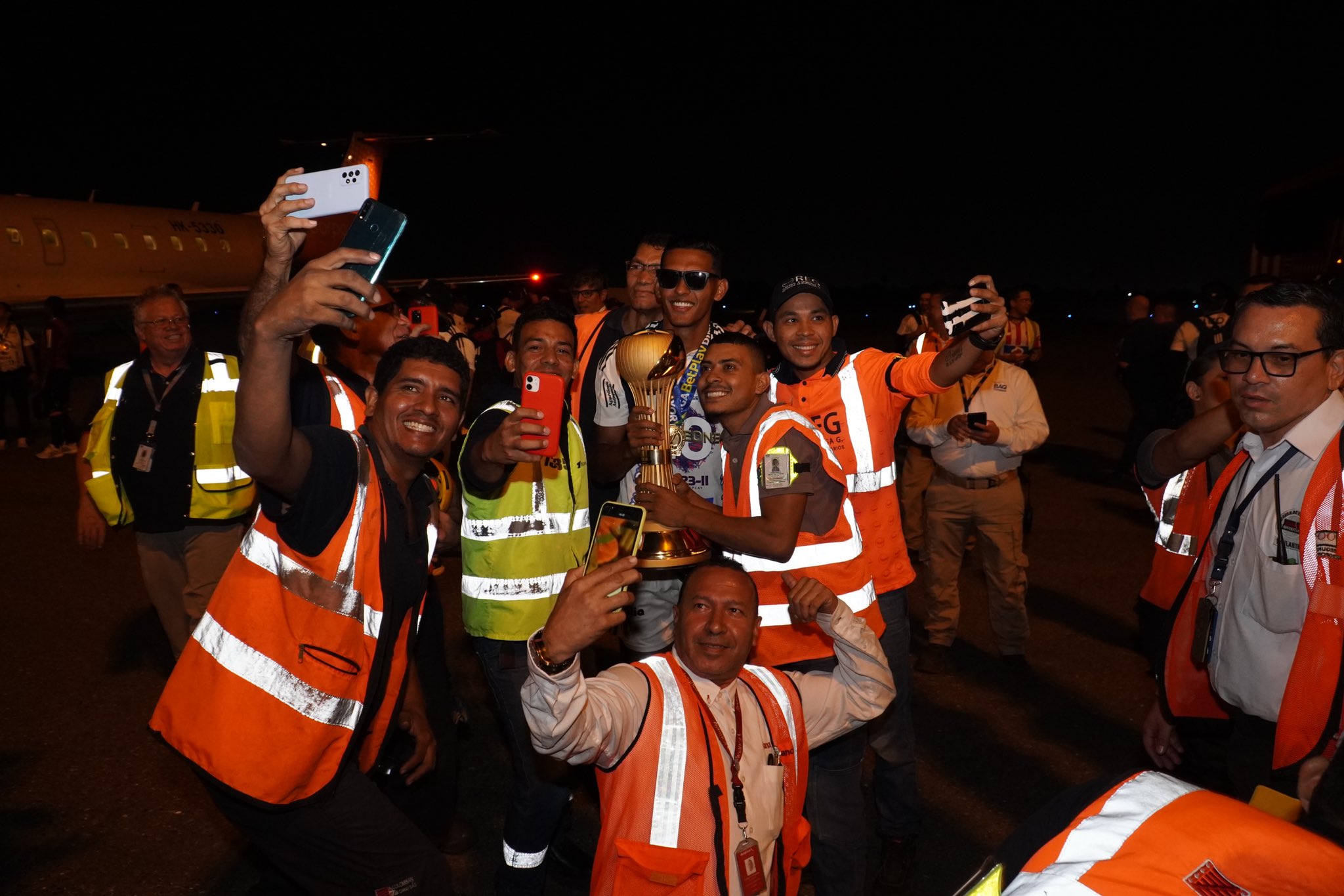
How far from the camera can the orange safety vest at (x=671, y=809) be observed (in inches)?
101

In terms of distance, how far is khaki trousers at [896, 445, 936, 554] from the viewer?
859 centimetres

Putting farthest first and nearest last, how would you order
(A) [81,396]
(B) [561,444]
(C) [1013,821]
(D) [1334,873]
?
(A) [81,396]
(C) [1013,821]
(B) [561,444]
(D) [1334,873]

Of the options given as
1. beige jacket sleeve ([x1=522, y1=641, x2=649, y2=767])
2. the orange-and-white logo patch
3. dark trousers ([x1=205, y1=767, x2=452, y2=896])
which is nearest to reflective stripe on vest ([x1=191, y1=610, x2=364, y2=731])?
dark trousers ([x1=205, y1=767, x2=452, y2=896])

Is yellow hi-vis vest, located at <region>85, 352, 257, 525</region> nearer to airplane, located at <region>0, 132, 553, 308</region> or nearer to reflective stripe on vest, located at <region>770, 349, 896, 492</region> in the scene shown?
reflective stripe on vest, located at <region>770, 349, 896, 492</region>

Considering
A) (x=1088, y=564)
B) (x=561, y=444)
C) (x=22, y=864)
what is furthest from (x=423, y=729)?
(x=1088, y=564)

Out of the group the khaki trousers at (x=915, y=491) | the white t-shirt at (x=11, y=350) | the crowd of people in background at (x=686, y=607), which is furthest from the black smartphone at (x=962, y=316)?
the white t-shirt at (x=11, y=350)

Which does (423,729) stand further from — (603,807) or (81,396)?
(81,396)

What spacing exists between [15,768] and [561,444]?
3.47m

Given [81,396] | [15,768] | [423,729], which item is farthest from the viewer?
[81,396]

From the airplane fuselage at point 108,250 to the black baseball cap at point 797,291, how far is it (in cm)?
2099

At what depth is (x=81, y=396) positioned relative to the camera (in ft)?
63.2

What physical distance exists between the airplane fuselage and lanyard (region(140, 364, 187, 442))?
18.1m

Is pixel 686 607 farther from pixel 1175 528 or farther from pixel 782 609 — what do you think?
pixel 1175 528

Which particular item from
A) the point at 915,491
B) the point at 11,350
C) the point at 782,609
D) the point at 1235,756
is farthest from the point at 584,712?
the point at 11,350
